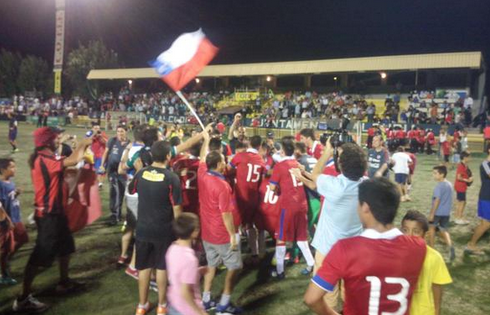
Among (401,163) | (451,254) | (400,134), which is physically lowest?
(451,254)

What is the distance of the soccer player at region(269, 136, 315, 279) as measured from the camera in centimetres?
592

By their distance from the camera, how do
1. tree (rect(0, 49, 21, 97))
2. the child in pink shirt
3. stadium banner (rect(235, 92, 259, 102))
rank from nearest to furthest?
the child in pink shirt, stadium banner (rect(235, 92, 259, 102)), tree (rect(0, 49, 21, 97))

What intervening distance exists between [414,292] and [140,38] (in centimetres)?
7580

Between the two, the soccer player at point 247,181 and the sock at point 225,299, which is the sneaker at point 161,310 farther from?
the soccer player at point 247,181

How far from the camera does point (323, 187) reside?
398 centimetres

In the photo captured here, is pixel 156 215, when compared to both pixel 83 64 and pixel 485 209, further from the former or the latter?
pixel 83 64

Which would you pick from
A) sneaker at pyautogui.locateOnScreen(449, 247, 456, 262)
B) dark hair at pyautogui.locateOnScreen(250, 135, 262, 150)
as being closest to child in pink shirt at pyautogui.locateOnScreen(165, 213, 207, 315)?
dark hair at pyautogui.locateOnScreen(250, 135, 262, 150)

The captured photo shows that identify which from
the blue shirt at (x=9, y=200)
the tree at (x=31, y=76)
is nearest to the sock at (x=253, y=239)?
the blue shirt at (x=9, y=200)

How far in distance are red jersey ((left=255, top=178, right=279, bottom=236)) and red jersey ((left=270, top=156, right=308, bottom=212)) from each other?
33 cm

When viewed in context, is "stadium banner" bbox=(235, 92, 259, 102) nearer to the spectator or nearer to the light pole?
the light pole

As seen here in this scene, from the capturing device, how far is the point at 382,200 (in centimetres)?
246

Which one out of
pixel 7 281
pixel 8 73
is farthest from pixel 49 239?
pixel 8 73

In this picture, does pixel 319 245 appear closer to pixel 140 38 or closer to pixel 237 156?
pixel 237 156

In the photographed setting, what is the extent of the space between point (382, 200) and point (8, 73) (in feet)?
245
